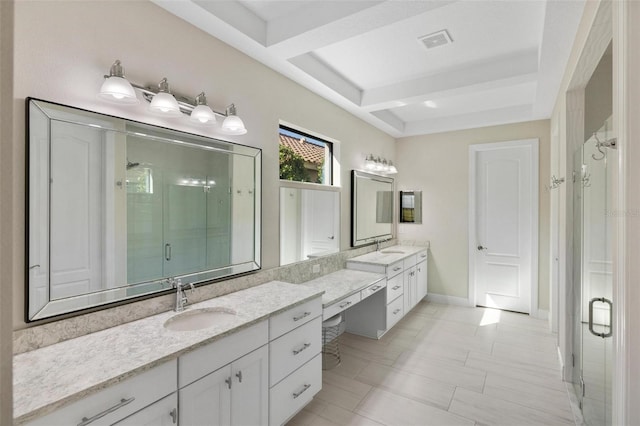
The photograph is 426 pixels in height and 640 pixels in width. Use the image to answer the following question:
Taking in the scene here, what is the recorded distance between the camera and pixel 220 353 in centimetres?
151

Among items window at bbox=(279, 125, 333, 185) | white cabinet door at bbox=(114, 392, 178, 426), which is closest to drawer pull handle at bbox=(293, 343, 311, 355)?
white cabinet door at bbox=(114, 392, 178, 426)

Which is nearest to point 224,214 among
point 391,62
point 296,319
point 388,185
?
point 296,319

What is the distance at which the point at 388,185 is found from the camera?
4.75 m

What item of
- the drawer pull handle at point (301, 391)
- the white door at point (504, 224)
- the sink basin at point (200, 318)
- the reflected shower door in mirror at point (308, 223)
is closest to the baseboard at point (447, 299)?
the white door at point (504, 224)

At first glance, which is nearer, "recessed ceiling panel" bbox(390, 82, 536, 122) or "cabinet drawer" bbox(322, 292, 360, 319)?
"cabinet drawer" bbox(322, 292, 360, 319)

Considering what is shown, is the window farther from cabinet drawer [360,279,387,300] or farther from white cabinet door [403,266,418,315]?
white cabinet door [403,266,418,315]

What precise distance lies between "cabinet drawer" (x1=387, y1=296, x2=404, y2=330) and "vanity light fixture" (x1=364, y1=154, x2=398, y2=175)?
5.56ft

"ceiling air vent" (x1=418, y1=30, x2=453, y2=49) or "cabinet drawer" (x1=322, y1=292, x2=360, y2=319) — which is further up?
"ceiling air vent" (x1=418, y1=30, x2=453, y2=49)

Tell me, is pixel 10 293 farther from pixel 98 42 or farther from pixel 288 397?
pixel 288 397

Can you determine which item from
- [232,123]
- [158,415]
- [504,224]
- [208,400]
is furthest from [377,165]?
[158,415]

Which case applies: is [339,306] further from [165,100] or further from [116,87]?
[116,87]

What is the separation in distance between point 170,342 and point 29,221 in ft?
2.59

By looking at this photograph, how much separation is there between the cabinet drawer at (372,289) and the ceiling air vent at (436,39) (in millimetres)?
2194

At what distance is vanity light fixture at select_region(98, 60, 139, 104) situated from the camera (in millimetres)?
1499
